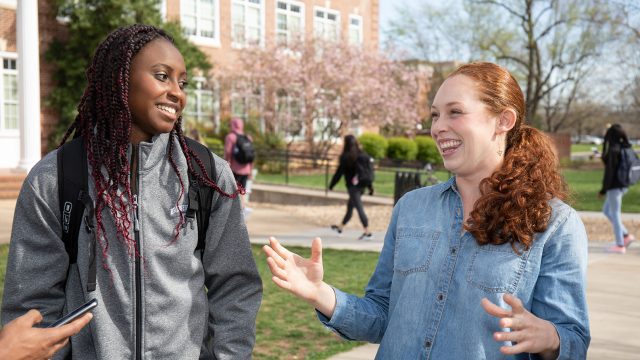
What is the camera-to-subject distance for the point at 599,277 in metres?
8.36

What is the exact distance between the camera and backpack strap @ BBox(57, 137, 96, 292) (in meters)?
2.14

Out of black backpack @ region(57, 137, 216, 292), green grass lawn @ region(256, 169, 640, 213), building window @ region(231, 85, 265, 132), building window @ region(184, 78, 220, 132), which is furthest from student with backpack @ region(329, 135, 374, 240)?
building window @ region(231, 85, 265, 132)

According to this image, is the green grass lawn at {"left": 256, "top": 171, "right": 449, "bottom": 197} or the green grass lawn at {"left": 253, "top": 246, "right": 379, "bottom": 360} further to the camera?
the green grass lawn at {"left": 256, "top": 171, "right": 449, "bottom": 197}

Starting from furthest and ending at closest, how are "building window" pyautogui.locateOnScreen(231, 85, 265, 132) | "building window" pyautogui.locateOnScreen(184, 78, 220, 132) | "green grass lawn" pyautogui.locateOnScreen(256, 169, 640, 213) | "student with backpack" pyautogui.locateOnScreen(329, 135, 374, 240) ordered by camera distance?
"building window" pyautogui.locateOnScreen(231, 85, 265, 132), "building window" pyautogui.locateOnScreen(184, 78, 220, 132), "green grass lawn" pyautogui.locateOnScreen(256, 169, 640, 213), "student with backpack" pyautogui.locateOnScreen(329, 135, 374, 240)

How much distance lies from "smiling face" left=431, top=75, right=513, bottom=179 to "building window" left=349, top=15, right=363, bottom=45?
30127mm

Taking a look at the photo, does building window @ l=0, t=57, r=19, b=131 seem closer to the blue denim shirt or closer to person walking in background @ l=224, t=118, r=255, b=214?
person walking in background @ l=224, t=118, r=255, b=214

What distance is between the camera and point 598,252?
10.3 m

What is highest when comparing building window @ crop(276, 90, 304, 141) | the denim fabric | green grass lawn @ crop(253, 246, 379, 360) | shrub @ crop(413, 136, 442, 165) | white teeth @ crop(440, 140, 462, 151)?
building window @ crop(276, 90, 304, 141)

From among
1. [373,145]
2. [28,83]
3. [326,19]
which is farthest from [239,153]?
[326,19]

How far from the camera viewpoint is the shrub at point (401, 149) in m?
31.3

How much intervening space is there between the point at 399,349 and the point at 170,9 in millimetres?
22658

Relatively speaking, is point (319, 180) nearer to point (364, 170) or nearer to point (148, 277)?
point (364, 170)

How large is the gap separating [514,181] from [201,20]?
24343mm

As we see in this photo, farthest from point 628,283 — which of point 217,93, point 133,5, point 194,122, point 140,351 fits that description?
point 217,93
